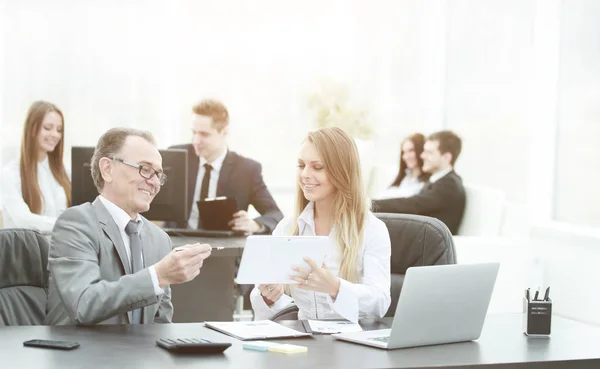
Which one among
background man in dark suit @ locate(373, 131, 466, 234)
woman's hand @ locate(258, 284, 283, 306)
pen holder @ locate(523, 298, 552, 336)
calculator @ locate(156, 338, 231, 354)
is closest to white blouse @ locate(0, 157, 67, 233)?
background man in dark suit @ locate(373, 131, 466, 234)

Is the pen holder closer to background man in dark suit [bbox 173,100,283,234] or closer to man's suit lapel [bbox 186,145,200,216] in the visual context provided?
background man in dark suit [bbox 173,100,283,234]

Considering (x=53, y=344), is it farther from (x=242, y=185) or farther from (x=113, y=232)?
(x=242, y=185)

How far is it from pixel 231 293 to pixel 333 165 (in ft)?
7.08

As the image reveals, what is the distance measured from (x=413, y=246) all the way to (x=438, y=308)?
100 centimetres

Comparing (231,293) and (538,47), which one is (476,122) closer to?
(538,47)

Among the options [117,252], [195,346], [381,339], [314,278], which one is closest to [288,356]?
[195,346]

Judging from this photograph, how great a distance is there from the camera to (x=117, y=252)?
3.11 metres

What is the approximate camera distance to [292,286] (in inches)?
142

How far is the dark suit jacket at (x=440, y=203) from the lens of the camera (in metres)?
6.93

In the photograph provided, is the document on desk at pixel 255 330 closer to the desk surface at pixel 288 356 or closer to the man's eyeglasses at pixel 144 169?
the desk surface at pixel 288 356

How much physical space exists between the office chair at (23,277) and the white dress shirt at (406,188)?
4.54 m

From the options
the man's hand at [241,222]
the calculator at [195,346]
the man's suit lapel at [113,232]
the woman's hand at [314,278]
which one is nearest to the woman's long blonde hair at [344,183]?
the woman's hand at [314,278]

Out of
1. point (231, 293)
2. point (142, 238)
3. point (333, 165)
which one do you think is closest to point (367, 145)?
point (231, 293)

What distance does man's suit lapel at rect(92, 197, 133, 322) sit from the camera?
3113mm
